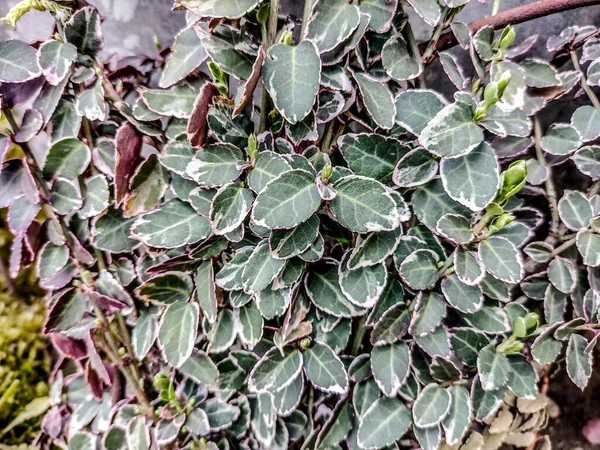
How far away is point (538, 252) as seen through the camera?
2.53ft

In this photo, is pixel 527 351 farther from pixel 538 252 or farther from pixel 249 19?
pixel 249 19

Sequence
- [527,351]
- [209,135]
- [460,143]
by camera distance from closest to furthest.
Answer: [460,143] → [209,135] → [527,351]

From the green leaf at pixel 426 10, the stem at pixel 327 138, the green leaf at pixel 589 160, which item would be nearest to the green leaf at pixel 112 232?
the stem at pixel 327 138

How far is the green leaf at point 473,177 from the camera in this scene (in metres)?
0.56

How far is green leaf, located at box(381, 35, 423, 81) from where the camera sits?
64cm

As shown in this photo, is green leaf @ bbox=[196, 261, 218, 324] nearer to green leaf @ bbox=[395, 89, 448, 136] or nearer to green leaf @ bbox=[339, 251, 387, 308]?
green leaf @ bbox=[339, 251, 387, 308]

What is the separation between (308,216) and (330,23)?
0.26 meters

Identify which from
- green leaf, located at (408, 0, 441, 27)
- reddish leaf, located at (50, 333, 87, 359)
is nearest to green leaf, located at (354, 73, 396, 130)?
green leaf, located at (408, 0, 441, 27)

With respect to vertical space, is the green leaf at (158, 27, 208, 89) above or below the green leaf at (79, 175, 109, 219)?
above

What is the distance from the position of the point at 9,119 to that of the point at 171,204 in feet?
0.97

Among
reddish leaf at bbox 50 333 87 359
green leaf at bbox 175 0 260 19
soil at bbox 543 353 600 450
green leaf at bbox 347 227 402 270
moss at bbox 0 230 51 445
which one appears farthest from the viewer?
moss at bbox 0 230 51 445

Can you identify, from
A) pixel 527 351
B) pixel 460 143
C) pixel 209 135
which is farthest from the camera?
pixel 527 351

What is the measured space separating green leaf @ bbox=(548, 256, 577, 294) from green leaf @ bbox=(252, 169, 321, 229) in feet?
1.49

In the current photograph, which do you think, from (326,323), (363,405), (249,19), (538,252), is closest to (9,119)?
(249,19)
